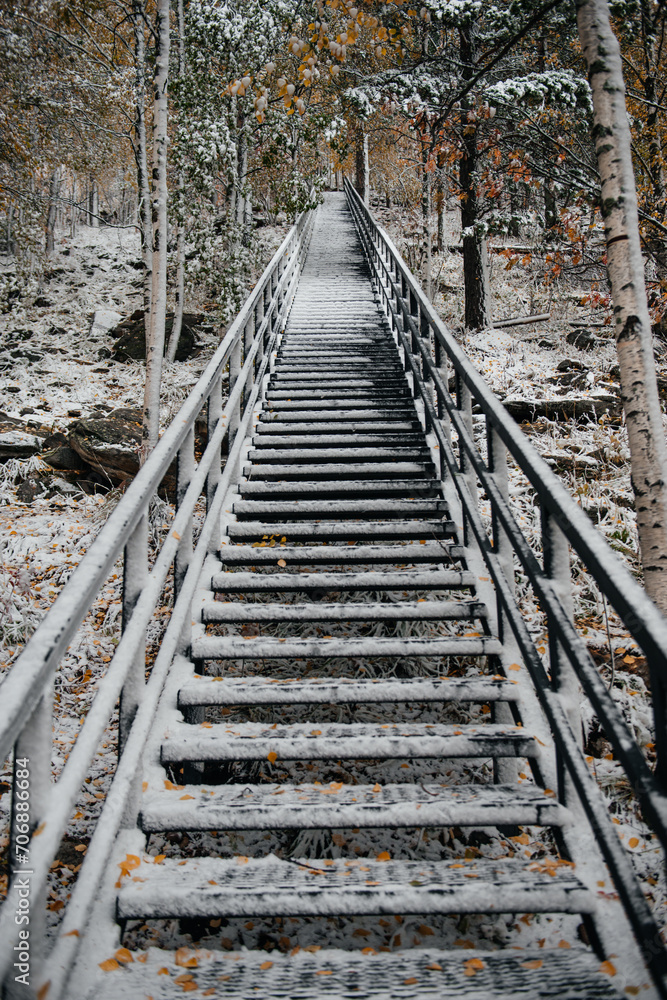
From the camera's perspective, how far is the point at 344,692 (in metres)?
2.59

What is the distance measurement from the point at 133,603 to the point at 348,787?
117 centimetres

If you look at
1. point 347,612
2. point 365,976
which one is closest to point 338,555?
point 347,612

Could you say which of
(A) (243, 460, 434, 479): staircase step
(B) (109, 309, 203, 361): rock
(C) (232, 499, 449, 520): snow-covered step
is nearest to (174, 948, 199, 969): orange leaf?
(C) (232, 499, 449, 520): snow-covered step

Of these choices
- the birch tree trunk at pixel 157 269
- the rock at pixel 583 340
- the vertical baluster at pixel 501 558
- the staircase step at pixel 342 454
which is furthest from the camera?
the rock at pixel 583 340

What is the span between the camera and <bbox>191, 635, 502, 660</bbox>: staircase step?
277 centimetres

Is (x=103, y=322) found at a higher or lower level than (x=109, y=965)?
higher

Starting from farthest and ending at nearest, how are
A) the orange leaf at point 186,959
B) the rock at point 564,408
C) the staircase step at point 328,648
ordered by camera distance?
the rock at point 564,408 → the staircase step at point 328,648 → the orange leaf at point 186,959

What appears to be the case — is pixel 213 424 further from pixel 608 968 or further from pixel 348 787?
pixel 608 968

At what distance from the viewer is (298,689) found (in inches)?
102

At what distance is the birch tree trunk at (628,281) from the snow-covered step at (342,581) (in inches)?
43.9

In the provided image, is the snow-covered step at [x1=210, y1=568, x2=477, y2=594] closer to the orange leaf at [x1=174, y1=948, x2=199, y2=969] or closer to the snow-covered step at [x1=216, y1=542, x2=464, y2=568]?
the snow-covered step at [x1=216, y1=542, x2=464, y2=568]

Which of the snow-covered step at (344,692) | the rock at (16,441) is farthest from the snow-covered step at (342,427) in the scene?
the rock at (16,441)

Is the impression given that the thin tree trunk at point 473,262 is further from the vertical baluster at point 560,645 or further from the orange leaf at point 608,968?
the orange leaf at point 608,968

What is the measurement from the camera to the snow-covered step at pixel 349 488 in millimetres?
4285
